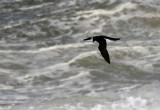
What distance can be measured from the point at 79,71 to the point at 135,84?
91cm

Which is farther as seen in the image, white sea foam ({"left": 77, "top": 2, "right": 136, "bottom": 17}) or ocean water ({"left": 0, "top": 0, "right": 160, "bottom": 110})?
white sea foam ({"left": 77, "top": 2, "right": 136, "bottom": 17})

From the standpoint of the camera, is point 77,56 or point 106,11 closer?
point 77,56

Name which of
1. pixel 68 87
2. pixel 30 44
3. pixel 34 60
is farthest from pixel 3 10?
pixel 68 87

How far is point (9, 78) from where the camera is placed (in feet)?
20.2

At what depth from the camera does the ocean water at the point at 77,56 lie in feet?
17.2

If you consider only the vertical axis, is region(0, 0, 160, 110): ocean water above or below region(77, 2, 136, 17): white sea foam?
below

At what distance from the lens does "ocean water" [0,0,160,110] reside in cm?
523

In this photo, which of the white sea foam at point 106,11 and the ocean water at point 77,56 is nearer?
the ocean water at point 77,56

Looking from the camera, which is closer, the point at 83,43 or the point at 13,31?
the point at 83,43

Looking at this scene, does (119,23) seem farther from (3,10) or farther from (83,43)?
(3,10)

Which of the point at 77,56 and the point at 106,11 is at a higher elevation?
the point at 106,11

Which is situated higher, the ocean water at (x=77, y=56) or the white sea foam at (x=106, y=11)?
the white sea foam at (x=106, y=11)

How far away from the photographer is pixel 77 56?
22.3 ft

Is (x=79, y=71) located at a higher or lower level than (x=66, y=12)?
lower
